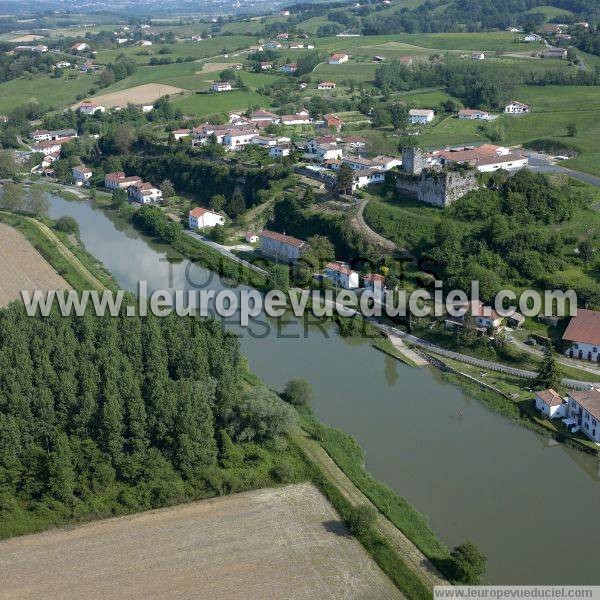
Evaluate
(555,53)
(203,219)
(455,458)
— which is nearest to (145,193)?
(203,219)

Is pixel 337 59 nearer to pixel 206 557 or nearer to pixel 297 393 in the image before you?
pixel 297 393

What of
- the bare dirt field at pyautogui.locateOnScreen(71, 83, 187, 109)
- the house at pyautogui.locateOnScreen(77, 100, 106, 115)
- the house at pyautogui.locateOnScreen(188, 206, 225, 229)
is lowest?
the house at pyautogui.locateOnScreen(188, 206, 225, 229)

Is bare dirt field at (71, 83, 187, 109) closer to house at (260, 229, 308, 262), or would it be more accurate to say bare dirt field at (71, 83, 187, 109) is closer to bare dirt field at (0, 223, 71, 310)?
bare dirt field at (0, 223, 71, 310)

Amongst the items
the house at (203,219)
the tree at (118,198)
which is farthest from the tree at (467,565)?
the tree at (118,198)

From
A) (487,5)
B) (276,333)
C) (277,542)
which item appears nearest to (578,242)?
(276,333)

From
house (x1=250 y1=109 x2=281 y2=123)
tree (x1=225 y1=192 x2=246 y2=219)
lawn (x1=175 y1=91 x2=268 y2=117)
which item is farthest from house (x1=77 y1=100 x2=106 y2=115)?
tree (x1=225 y1=192 x2=246 y2=219)

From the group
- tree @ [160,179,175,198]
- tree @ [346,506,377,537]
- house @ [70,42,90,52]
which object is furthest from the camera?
house @ [70,42,90,52]

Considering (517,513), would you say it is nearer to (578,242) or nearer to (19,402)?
(19,402)

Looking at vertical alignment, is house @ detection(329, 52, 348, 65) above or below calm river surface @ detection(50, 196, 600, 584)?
above
